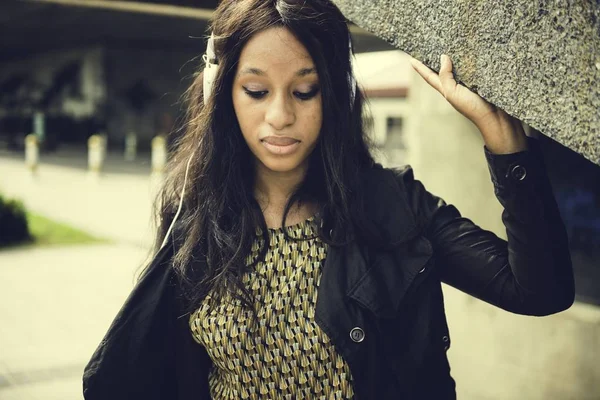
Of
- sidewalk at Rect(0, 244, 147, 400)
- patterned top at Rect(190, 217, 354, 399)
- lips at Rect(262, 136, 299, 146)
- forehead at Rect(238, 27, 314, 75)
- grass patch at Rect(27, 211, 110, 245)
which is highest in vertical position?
forehead at Rect(238, 27, 314, 75)

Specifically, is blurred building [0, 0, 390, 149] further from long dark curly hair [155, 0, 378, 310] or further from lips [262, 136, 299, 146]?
lips [262, 136, 299, 146]

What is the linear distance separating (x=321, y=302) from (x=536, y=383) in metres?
2.06

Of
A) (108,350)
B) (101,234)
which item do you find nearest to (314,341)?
(108,350)

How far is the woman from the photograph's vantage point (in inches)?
60.8

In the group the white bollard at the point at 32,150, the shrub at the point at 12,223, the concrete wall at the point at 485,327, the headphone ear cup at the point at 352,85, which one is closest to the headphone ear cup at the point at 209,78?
the headphone ear cup at the point at 352,85

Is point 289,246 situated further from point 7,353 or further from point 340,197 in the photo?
point 7,353

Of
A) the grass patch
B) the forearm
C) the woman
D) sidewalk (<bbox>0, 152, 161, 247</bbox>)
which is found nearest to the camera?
the forearm

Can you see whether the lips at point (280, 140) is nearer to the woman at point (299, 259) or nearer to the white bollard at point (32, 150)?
the woman at point (299, 259)

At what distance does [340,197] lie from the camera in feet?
5.60

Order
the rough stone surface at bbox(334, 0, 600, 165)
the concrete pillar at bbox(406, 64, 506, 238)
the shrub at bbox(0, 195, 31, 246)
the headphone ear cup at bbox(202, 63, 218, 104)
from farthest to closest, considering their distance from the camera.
→ the shrub at bbox(0, 195, 31, 246) → the concrete pillar at bbox(406, 64, 506, 238) → the headphone ear cup at bbox(202, 63, 218, 104) → the rough stone surface at bbox(334, 0, 600, 165)

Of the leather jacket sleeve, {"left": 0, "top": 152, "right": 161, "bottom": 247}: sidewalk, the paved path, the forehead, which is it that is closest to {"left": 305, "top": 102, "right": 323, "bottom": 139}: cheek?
the forehead

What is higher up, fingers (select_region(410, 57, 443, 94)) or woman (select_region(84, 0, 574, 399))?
fingers (select_region(410, 57, 443, 94))

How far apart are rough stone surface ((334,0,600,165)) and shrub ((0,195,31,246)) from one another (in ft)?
29.1

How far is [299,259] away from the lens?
5.55 feet
